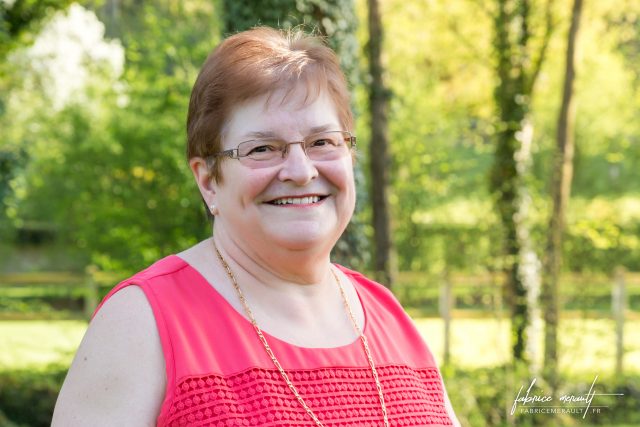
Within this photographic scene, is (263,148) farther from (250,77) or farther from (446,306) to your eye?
(446,306)

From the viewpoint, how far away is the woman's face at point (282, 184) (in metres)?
1.88

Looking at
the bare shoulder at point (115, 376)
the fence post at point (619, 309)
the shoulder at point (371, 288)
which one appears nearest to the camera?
the bare shoulder at point (115, 376)

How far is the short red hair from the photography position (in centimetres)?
188

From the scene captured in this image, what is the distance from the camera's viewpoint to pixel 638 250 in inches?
760

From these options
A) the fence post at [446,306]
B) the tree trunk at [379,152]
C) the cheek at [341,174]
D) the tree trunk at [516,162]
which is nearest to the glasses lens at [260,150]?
the cheek at [341,174]

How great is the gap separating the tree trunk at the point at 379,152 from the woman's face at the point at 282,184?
28.6 feet

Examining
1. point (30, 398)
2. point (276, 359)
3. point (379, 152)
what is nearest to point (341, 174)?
point (276, 359)

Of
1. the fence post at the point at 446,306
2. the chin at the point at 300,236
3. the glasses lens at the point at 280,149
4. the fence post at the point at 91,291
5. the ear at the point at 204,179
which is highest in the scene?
the glasses lens at the point at 280,149

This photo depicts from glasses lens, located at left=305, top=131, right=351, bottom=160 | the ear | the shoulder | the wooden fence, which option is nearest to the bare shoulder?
the ear

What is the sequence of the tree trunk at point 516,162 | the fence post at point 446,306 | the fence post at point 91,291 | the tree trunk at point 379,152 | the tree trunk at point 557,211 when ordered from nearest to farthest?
1. the tree trunk at point 557,211
2. the tree trunk at point 516,162
3. the fence post at point 446,306
4. the tree trunk at point 379,152
5. the fence post at point 91,291

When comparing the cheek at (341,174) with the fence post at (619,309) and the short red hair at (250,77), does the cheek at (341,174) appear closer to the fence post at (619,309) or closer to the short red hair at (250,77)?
the short red hair at (250,77)

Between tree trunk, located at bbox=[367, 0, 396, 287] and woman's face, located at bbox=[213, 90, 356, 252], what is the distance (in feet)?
28.6

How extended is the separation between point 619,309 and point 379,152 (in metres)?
3.65

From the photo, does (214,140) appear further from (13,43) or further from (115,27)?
(115,27)
